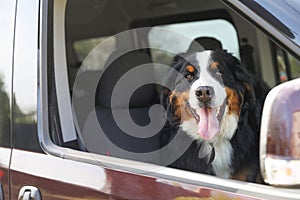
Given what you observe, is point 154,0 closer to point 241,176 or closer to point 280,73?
point 280,73

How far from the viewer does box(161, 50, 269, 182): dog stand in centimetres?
263

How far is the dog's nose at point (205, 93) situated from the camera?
271cm

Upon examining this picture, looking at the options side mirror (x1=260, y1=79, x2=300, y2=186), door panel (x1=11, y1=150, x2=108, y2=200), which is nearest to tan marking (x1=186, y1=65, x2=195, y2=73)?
door panel (x1=11, y1=150, x2=108, y2=200)

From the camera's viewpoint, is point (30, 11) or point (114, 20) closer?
point (30, 11)

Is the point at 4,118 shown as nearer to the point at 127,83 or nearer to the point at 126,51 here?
the point at 127,83

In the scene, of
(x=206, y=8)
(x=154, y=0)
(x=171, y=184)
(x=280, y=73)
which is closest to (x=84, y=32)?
(x=154, y=0)

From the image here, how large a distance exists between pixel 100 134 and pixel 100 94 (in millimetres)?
246

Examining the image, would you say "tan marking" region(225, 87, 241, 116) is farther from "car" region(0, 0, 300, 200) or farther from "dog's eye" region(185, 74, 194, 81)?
"car" region(0, 0, 300, 200)

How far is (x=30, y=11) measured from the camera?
86.5 inches

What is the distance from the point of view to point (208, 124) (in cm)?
271

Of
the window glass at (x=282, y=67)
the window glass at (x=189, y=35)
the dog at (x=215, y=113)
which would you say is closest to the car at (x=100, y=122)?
the dog at (x=215, y=113)

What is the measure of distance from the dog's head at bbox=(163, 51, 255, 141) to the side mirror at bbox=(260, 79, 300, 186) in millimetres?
1286

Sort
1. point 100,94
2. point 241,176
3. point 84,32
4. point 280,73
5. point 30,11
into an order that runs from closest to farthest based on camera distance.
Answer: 1. point 30,11
2. point 241,176
3. point 100,94
4. point 280,73
5. point 84,32

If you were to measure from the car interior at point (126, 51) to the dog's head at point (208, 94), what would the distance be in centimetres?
17
